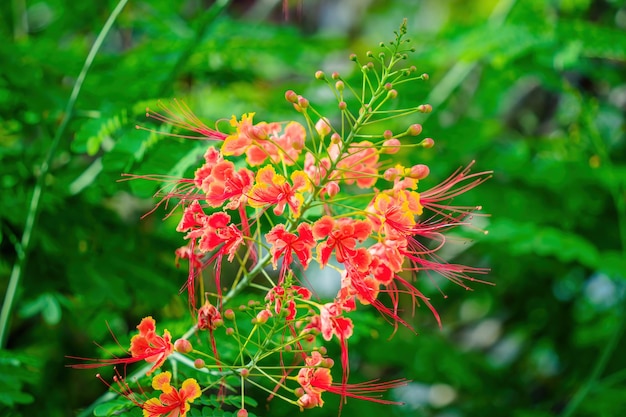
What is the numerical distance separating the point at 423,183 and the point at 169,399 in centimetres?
204

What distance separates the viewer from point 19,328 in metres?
3.54

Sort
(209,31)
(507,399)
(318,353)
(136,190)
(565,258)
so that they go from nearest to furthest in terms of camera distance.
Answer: (318,353)
(136,190)
(565,258)
(209,31)
(507,399)

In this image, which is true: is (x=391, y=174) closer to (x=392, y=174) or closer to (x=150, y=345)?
(x=392, y=174)

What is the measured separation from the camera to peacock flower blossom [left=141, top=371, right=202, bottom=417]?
1402 millimetres

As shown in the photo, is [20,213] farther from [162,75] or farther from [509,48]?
[509,48]

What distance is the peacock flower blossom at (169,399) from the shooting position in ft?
4.60

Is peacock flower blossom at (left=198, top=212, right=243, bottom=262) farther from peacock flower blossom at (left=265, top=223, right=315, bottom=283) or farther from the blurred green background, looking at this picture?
the blurred green background

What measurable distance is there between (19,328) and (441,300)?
2.42 meters

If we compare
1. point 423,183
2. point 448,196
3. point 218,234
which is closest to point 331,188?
point 218,234

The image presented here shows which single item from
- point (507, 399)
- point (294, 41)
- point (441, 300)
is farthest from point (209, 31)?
point (507, 399)

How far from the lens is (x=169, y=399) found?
1418 mm

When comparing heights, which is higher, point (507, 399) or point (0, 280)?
point (0, 280)

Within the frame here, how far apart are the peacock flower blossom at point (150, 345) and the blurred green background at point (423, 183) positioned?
0.49 meters

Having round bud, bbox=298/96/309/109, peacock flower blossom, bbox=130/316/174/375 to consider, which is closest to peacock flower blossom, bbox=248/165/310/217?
round bud, bbox=298/96/309/109
